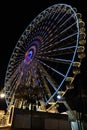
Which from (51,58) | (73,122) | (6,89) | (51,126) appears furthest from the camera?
(6,89)

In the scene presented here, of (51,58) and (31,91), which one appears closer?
(31,91)

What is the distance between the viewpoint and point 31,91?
20984 mm

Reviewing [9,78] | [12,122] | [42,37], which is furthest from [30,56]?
[12,122]

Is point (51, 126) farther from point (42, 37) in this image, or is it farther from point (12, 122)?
point (42, 37)

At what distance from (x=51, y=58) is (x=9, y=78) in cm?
A: 692

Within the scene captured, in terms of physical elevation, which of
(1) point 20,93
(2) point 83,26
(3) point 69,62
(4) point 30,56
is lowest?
(1) point 20,93

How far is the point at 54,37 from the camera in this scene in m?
23.8

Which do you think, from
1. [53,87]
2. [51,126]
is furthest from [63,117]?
[53,87]

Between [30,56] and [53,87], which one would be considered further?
[30,56]

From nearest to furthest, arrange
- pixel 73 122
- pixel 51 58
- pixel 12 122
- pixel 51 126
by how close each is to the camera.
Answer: pixel 12 122
pixel 51 126
pixel 51 58
pixel 73 122

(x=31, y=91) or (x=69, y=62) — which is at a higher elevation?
(x=69, y=62)

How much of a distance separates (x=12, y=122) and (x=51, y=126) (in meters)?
3.90

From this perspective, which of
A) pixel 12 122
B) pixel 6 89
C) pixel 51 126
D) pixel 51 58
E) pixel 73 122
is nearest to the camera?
pixel 12 122

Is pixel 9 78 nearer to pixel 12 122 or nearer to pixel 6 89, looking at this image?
pixel 6 89
